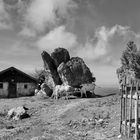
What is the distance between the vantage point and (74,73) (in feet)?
129

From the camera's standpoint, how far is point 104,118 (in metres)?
16.0

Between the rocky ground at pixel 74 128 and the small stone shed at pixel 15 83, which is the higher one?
the small stone shed at pixel 15 83

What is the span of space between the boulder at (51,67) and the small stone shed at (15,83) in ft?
16.9

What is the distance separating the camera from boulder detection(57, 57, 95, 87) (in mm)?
38656

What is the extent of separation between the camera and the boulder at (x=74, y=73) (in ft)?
127

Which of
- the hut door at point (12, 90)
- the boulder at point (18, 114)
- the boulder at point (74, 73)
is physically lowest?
the boulder at point (18, 114)

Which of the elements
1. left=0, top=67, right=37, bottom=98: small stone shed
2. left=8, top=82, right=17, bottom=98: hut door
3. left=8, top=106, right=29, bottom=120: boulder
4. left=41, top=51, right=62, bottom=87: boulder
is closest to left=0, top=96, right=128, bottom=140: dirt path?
left=8, top=106, right=29, bottom=120: boulder

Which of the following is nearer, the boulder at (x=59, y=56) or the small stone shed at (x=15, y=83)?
the boulder at (x=59, y=56)

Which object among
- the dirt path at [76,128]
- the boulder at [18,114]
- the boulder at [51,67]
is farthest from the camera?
the boulder at [51,67]

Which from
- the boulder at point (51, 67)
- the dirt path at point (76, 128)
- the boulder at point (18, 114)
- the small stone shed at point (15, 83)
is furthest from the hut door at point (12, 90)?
the dirt path at point (76, 128)

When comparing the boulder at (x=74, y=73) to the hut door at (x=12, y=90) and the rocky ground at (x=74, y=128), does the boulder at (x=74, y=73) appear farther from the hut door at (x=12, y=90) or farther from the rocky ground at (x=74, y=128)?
the rocky ground at (x=74, y=128)

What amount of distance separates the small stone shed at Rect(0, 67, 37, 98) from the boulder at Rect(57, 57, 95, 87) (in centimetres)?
811

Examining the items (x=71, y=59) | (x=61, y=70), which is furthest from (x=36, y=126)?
(x=71, y=59)

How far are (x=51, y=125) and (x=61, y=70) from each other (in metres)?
23.6
